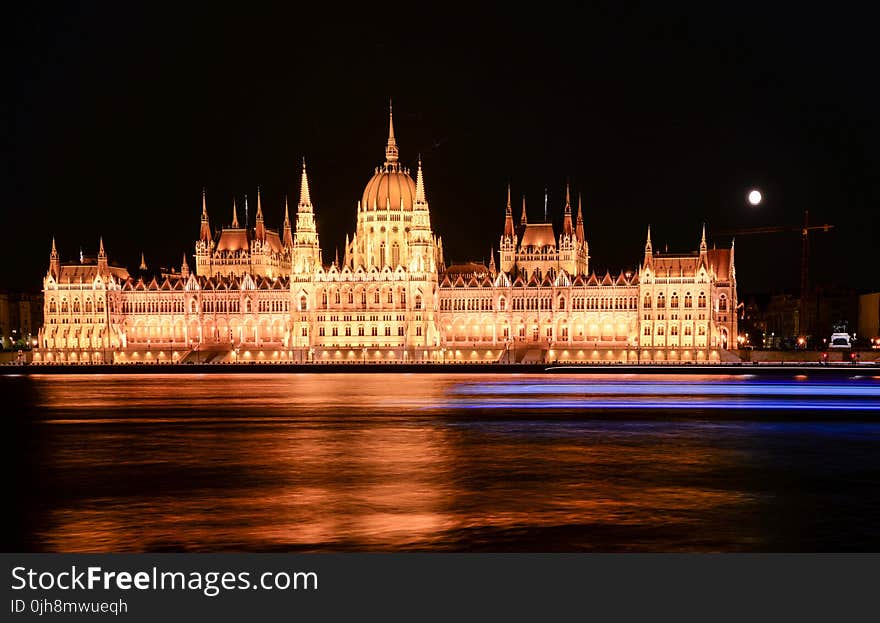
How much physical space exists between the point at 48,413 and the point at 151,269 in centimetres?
10368

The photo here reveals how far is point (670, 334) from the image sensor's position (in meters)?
107

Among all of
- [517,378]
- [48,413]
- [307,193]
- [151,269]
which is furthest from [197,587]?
[151,269]

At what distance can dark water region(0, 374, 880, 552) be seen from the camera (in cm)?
1886

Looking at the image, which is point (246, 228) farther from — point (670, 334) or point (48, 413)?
point (48, 413)

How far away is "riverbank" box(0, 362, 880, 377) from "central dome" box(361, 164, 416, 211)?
32672 millimetres

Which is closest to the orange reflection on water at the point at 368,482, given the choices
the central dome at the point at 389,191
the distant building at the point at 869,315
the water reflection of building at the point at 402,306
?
the water reflection of building at the point at 402,306

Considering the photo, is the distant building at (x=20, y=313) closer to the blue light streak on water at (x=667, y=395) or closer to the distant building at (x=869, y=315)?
the blue light streak on water at (x=667, y=395)

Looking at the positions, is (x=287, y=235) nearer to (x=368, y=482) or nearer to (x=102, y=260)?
(x=102, y=260)

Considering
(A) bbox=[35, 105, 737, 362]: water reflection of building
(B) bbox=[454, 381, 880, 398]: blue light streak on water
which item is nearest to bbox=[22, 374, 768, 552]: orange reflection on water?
(B) bbox=[454, 381, 880, 398]: blue light streak on water

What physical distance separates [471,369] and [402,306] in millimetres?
23941

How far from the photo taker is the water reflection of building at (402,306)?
108000mm

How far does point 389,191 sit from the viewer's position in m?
124

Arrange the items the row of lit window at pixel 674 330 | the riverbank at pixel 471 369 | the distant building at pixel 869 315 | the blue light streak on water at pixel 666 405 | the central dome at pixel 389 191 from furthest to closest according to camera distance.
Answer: the distant building at pixel 869 315, the central dome at pixel 389 191, the row of lit window at pixel 674 330, the riverbank at pixel 471 369, the blue light streak on water at pixel 666 405

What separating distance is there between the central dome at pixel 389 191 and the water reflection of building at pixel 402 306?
0.19m
